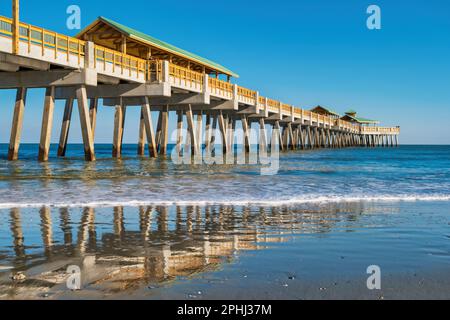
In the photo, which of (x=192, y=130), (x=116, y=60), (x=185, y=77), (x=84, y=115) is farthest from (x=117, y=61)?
(x=192, y=130)

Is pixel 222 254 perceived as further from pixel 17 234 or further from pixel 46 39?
pixel 46 39

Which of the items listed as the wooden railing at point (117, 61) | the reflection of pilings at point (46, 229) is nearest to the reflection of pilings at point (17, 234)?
the reflection of pilings at point (46, 229)

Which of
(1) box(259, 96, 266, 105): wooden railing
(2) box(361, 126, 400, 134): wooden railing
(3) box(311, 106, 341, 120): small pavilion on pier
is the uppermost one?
(3) box(311, 106, 341, 120): small pavilion on pier

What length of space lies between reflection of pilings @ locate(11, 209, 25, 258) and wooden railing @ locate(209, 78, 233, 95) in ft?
92.4

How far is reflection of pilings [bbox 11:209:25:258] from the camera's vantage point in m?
5.30

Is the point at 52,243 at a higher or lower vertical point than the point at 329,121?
lower

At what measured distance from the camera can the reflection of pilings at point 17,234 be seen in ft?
17.4

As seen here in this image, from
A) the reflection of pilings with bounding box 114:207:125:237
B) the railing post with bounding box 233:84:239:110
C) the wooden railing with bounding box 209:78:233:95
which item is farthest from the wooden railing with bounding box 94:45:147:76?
the reflection of pilings with bounding box 114:207:125:237

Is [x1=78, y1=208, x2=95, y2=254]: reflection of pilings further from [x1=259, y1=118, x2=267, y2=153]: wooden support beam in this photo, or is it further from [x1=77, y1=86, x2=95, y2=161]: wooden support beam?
[x1=259, y1=118, x2=267, y2=153]: wooden support beam

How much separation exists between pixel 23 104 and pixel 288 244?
2350 cm

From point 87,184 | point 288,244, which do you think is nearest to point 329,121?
point 87,184

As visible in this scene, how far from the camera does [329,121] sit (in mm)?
78688
